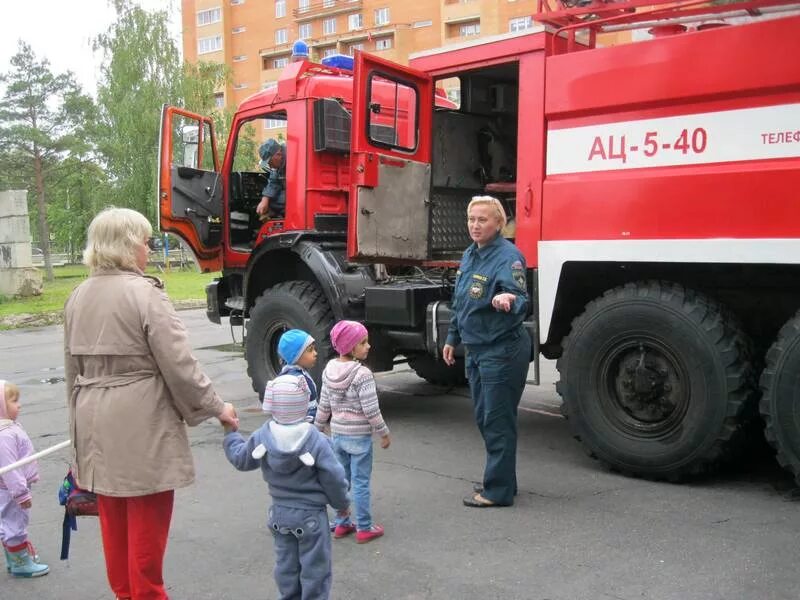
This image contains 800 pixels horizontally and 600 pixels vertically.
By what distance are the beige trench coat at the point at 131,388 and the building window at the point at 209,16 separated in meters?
74.2

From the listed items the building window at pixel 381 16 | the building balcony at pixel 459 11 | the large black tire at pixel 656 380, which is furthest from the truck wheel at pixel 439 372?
the building window at pixel 381 16

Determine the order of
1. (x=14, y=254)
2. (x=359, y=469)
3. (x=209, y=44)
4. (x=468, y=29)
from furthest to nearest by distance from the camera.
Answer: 1. (x=209, y=44)
2. (x=468, y=29)
3. (x=14, y=254)
4. (x=359, y=469)

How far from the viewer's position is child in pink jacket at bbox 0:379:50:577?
374cm

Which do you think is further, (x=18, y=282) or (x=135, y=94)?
(x=135, y=94)

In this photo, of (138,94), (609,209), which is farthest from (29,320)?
(138,94)

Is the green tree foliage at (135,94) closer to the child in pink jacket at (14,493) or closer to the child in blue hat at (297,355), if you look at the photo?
the child in pink jacket at (14,493)

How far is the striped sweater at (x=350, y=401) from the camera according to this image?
411 cm

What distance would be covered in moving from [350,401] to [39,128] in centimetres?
3843

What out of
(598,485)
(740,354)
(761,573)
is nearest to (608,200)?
(740,354)

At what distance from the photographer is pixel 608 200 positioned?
501cm

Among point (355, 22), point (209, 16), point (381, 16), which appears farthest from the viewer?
point (209, 16)

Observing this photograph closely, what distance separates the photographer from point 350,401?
164 inches

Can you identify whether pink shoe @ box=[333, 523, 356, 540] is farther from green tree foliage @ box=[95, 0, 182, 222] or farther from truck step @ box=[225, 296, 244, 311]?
green tree foliage @ box=[95, 0, 182, 222]

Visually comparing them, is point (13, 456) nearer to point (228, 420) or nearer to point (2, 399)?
point (2, 399)
